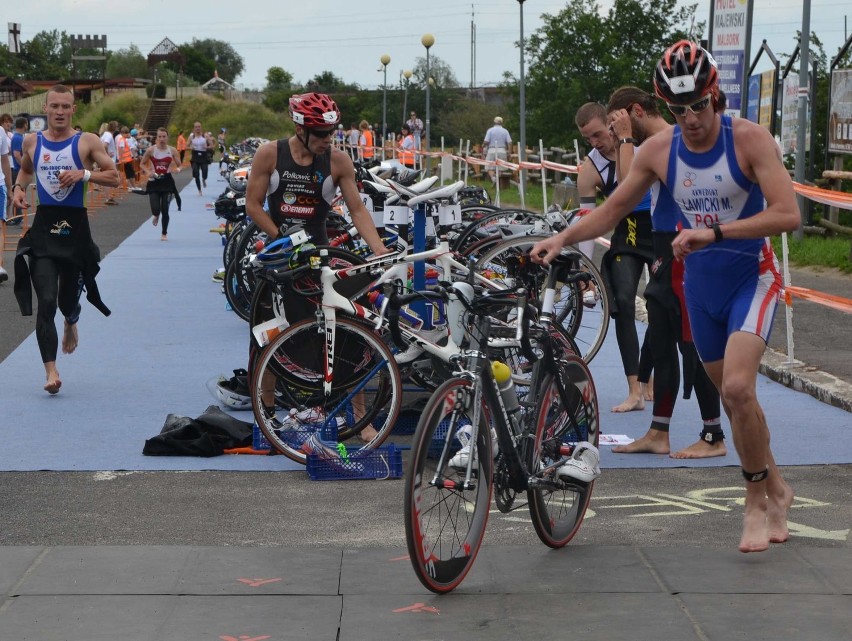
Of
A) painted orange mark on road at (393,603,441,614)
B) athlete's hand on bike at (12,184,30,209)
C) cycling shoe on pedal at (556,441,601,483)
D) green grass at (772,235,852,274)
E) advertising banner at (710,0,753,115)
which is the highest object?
advertising banner at (710,0,753,115)

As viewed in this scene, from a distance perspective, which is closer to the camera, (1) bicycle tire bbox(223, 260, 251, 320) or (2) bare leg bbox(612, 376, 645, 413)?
(2) bare leg bbox(612, 376, 645, 413)

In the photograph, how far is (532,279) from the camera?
18.9 ft

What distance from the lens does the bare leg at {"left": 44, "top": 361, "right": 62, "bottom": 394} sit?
370 inches

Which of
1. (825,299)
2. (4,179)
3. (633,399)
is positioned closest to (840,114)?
(825,299)

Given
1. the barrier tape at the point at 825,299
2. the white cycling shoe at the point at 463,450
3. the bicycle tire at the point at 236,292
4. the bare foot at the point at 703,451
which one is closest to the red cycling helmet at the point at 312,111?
the bare foot at the point at 703,451

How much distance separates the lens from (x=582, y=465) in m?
5.70

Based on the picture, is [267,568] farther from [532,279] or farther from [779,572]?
[779,572]

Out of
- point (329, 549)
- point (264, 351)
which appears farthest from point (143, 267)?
point (329, 549)

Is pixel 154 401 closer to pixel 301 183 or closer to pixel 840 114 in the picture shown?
pixel 301 183

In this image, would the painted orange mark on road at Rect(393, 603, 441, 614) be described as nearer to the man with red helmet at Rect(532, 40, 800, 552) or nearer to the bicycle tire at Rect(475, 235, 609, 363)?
the man with red helmet at Rect(532, 40, 800, 552)

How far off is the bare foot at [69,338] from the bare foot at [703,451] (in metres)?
4.60

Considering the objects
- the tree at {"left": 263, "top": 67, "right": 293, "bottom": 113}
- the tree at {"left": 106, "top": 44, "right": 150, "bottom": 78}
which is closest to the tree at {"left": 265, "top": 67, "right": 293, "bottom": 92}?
the tree at {"left": 263, "top": 67, "right": 293, "bottom": 113}

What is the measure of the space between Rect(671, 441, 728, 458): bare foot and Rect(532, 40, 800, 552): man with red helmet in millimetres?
1677

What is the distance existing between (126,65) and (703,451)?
18706 centimetres
